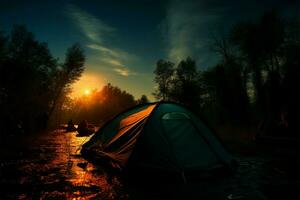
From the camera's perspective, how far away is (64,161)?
685cm

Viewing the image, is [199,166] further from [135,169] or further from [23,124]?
[23,124]

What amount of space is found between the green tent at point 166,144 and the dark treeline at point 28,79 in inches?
518

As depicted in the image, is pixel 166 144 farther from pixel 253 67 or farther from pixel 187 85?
pixel 187 85

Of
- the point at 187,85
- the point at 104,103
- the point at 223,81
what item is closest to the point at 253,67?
the point at 223,81

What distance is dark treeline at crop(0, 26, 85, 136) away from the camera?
732 inches

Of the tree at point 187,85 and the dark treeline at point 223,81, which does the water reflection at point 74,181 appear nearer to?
the dark treeline at point 223,81

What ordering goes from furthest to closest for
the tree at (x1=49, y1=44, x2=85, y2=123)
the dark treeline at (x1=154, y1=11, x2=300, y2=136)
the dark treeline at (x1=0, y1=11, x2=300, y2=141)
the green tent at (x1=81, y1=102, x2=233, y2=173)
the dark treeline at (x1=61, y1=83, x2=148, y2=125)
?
the dark treeline at (x1=61, y1=83, x2=148, y2=125) → the tree at (x1=49, y1=44, x2=85, y2=123) → the dark treeline at (x1=154, y1=11, x2=300, y2=136) → the dark treeline at (x1=0, y1=11, x2=300, y2=141) → the green tent at (x1=81, y1=102, x2=233, y2=173)

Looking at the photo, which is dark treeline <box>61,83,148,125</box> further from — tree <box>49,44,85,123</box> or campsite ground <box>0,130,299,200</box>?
campsite ground <box>0,130,299,200</box>

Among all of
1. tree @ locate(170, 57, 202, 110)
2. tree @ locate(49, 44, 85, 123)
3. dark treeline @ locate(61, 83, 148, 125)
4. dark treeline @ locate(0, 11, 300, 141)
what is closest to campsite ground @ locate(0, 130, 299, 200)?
dark treeline @ locate(0, 11, 300, 141)

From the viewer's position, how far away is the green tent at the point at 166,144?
4844 mm

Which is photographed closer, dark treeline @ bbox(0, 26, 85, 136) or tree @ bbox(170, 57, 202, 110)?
dark treeline @ bbox(0, 26, 85, 136)

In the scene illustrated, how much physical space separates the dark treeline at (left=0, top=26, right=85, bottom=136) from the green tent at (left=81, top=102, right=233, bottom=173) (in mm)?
13148

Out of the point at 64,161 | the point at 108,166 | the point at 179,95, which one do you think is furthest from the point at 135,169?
the point at 179,95

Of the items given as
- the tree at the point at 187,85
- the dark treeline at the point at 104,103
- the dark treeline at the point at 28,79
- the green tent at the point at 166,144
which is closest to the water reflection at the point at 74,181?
the green tent at the point at 166,144
